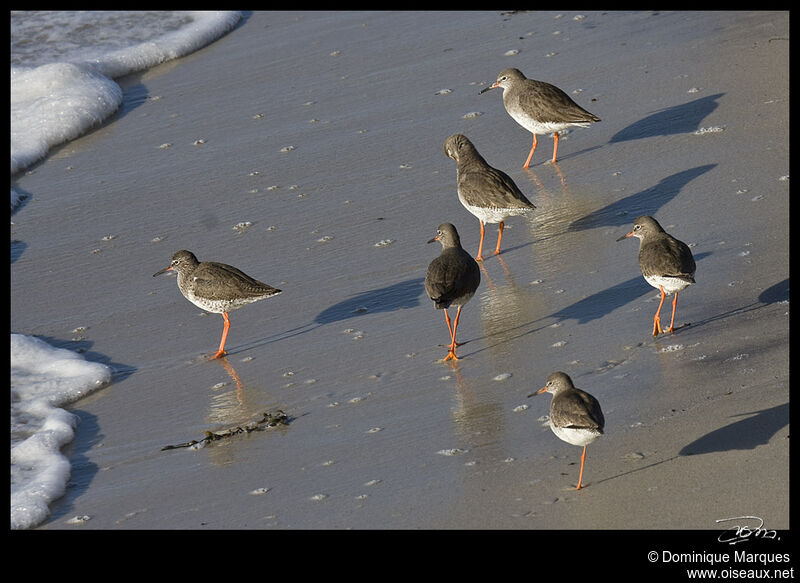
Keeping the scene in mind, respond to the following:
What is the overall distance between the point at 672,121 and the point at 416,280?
3.12 m

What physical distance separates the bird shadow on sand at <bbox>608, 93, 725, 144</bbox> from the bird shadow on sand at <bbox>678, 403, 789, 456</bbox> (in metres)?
4.28

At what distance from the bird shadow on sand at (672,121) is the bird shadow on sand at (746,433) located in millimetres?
4284

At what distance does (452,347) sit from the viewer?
22.3 feet

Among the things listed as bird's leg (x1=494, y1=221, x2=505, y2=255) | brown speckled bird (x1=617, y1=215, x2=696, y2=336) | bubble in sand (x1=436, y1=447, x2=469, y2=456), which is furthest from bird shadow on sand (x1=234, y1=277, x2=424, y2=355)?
bubble in sand (x1=436, y1=447, x2=469, y2=456)

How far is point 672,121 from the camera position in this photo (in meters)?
9.59

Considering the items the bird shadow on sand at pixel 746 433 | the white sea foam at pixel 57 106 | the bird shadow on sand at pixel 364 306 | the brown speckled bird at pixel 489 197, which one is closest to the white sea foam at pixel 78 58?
the white sea foam at pixel 57 106

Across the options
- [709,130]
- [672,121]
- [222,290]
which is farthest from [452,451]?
[672,121]

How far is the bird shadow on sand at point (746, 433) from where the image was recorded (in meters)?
5.39

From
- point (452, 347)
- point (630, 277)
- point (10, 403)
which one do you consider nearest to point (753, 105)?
point (630, 277)

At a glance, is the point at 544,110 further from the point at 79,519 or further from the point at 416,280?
the point at 79,519

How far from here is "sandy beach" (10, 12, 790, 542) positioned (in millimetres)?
5512

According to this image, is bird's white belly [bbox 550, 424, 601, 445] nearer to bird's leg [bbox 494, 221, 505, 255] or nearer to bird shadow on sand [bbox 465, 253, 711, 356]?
bird shadow on sand [bbox 465, 253, 711, 356]

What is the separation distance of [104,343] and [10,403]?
2.59 feet
